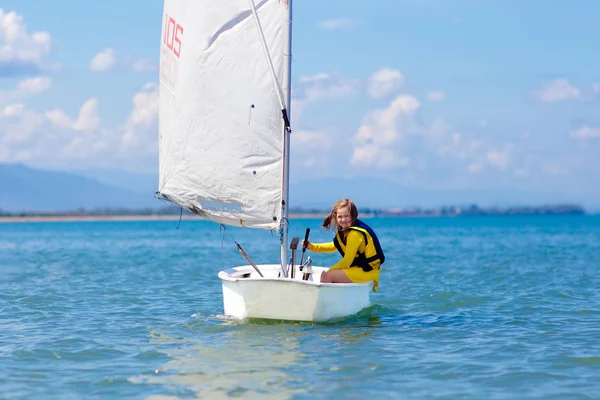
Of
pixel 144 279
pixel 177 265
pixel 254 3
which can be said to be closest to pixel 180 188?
pixel 254 3

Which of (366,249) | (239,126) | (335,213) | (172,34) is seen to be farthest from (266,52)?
(366,249)

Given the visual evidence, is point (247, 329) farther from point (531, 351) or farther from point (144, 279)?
point (144, 279)

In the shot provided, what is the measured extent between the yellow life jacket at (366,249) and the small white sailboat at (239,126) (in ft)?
1.09

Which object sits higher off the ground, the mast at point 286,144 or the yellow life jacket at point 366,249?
the mast at point 286,144

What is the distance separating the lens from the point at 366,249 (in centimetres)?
1216

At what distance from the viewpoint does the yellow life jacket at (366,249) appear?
39.7ft

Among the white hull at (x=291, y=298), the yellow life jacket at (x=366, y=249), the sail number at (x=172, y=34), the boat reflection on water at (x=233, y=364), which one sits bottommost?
the boat reflection on water at (x=233, y=364)

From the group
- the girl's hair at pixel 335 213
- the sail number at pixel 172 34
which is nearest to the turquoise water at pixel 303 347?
the girl's hair at pixel 335 213

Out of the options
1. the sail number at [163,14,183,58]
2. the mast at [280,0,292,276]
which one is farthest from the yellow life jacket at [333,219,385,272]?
the sail number at [163,14,183,58]

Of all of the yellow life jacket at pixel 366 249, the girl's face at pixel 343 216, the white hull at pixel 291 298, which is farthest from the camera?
the yellow life jacket at pixel 366 249

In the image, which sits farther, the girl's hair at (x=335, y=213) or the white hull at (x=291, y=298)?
the girl's hair at (x=335, y=213)

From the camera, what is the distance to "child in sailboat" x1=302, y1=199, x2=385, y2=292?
12.0 m

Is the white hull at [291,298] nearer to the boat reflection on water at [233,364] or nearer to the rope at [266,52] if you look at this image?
the boat reflection on water at [233,364]

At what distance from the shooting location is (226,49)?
12570 mm
